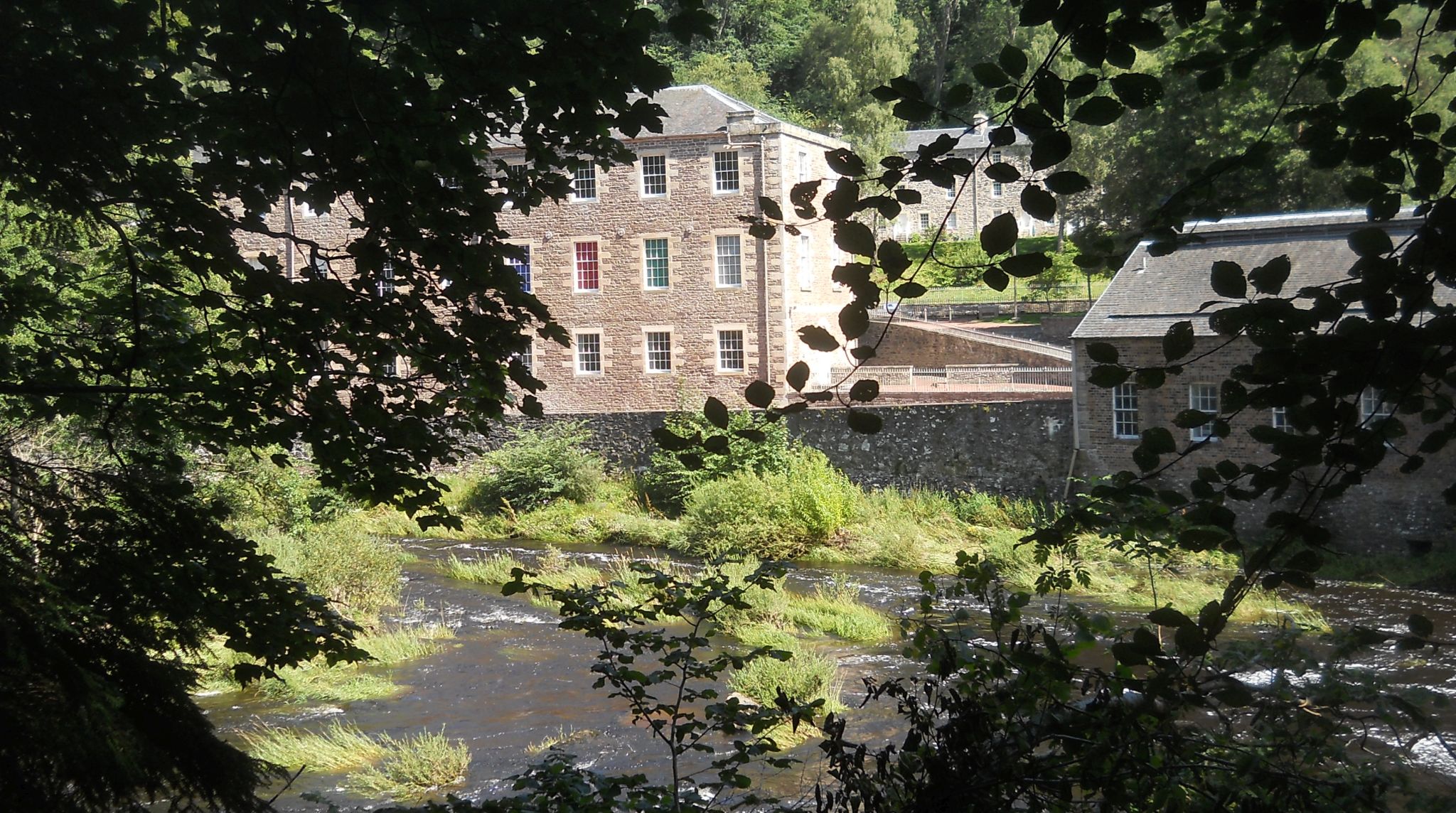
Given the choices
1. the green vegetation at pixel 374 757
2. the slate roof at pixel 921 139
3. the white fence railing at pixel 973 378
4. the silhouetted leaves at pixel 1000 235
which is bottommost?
the green vegetation at pixel 374 757

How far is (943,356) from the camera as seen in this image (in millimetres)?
30406

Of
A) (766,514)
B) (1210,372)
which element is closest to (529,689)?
(766,514)

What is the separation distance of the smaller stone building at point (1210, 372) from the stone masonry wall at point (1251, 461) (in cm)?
2

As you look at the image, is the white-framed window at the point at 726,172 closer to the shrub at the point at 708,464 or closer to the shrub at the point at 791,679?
the shrub at the point at 708,464

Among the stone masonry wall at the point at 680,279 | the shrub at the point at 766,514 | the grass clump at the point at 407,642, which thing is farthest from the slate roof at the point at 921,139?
the grass clump at the point at 407,642

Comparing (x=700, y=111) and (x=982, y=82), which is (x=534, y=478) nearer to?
(x=700, y=111)

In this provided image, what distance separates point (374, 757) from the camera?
33.7ft

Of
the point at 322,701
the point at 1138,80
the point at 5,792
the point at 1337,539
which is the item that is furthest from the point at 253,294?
the point at 1337,539

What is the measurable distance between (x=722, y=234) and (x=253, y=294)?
2306cm

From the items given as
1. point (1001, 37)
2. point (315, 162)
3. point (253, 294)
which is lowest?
point (253, 294)

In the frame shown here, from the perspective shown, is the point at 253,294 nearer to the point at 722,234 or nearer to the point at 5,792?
the point at 5,792

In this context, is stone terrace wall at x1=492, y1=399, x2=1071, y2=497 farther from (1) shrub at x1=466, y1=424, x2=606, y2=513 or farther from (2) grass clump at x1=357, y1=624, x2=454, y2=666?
(2) grass clump at x1=357, y1=624, x2=454, y2=666

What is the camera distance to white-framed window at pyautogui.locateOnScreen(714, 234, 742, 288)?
1064 inches

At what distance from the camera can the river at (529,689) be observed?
1023 cm
